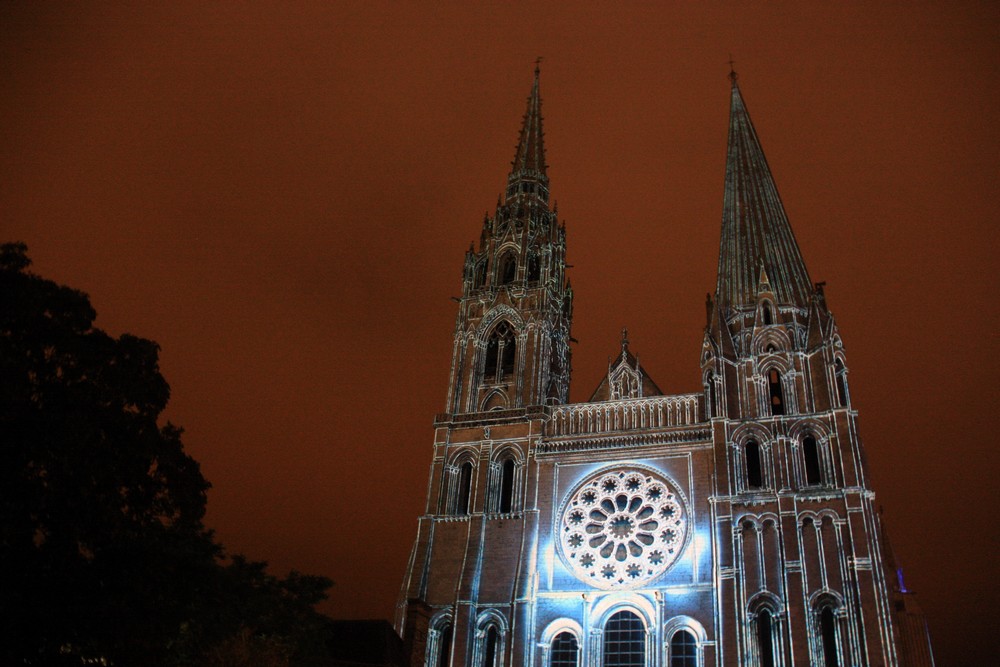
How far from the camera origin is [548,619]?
32.3 metres

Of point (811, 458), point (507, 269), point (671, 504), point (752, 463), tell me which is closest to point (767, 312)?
point (811, 458)

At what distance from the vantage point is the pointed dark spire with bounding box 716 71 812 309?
125 ft

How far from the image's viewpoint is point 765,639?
29.6m

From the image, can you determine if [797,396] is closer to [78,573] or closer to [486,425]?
[486,425]

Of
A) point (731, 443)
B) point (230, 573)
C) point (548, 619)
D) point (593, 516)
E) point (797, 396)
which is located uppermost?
point (797, 396)

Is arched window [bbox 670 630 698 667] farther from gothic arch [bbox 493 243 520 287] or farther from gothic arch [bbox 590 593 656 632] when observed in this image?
gothic arch [bbox 493 243 520 287]

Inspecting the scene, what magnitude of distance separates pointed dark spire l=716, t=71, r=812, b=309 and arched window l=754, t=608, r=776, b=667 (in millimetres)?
14078

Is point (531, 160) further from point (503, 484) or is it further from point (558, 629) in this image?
point (558, 629)

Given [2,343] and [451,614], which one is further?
[451,614]

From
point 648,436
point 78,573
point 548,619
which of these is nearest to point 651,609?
point 548,619

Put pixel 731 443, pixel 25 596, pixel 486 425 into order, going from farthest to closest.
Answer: pixel 486 425 → pixel 731 443 → pixel 25 596

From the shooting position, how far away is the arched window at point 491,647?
32438mm

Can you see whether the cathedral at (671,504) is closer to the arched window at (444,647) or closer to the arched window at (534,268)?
the arched window at (444,647)

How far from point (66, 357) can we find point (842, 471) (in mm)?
25985
